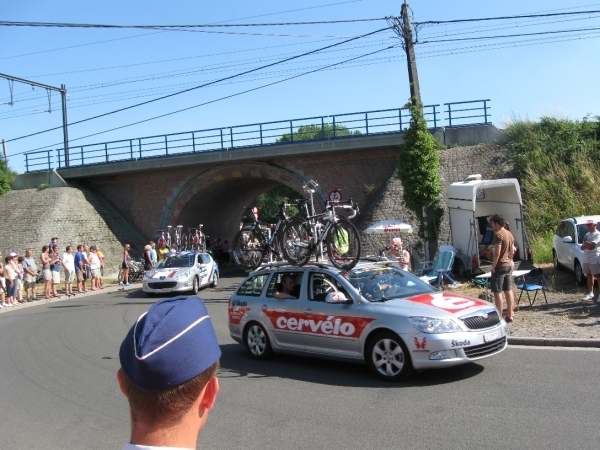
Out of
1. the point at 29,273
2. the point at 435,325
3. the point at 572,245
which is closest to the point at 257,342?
the point at 435,325

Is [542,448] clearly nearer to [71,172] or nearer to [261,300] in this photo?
[261,300]

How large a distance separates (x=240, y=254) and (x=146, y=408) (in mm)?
11443

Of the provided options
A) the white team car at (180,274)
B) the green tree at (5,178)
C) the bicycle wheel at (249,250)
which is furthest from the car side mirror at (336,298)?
the green tree at (5,178)

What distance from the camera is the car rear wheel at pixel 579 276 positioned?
15.2m

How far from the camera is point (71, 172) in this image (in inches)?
1462

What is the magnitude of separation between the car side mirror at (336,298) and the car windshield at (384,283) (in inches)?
10.0

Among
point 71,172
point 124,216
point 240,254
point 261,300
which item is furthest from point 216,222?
point 261,300

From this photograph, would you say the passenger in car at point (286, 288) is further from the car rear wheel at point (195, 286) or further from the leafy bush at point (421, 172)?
the car rear wheel at point (195, 286)

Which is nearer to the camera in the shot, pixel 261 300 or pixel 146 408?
pixel 146 408

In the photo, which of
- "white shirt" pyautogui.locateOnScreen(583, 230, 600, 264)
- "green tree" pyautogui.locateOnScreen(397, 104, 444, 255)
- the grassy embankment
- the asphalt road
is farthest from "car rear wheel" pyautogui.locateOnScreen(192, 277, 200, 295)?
"white shirt" pyautogui.locateOnScreen(583, 230, 600, 264)

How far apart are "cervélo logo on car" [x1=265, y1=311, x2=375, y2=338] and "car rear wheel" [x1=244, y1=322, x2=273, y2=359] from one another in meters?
0.37

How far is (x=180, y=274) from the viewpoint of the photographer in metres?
22.5

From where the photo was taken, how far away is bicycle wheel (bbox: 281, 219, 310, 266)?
1172 cm

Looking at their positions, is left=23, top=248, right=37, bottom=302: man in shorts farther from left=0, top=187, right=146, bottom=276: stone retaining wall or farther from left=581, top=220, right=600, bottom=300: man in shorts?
left=581, top=220, right=600, bottom=300: man in shorts
